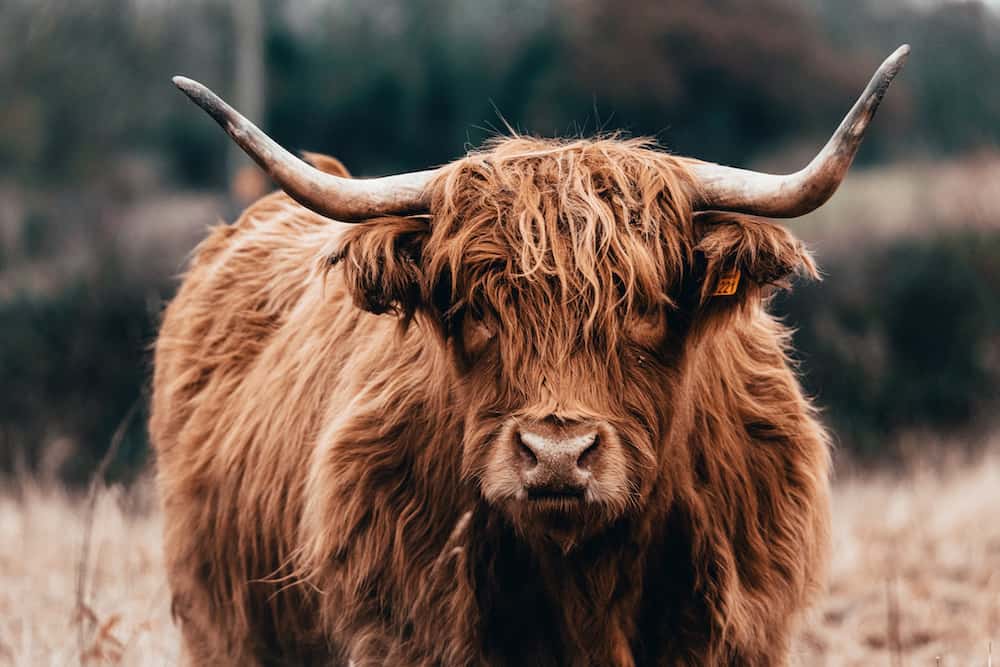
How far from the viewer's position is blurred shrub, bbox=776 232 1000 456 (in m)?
14.5

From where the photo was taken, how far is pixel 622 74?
23406 millimetres

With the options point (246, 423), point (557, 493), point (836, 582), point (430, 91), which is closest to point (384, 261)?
point (557, 493)

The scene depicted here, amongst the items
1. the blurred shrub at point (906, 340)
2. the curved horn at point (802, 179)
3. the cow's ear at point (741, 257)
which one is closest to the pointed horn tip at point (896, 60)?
the curved horn at point (802, 179)

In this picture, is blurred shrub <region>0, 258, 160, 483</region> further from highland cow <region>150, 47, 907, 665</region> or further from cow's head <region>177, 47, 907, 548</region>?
cow's head <region>177, 47, 907, 548</region>

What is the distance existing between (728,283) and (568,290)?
1.29 ft

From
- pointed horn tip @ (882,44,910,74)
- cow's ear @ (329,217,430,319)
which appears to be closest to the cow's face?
cow's ear @ (329,217,430,319)

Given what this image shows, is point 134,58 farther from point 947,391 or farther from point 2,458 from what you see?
point 947,391

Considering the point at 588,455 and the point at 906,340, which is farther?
the point at 906,340

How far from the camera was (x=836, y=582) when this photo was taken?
702 centimetres

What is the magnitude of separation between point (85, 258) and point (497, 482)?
15.4 meters

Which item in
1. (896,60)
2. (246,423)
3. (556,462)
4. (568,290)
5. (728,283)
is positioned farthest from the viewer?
(246,423)

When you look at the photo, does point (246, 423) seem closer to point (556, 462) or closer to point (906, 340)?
point (556, 462)

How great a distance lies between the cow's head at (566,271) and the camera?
9.99 feet

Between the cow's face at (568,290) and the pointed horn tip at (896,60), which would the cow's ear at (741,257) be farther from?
the pointed horn tip at (896,60)
